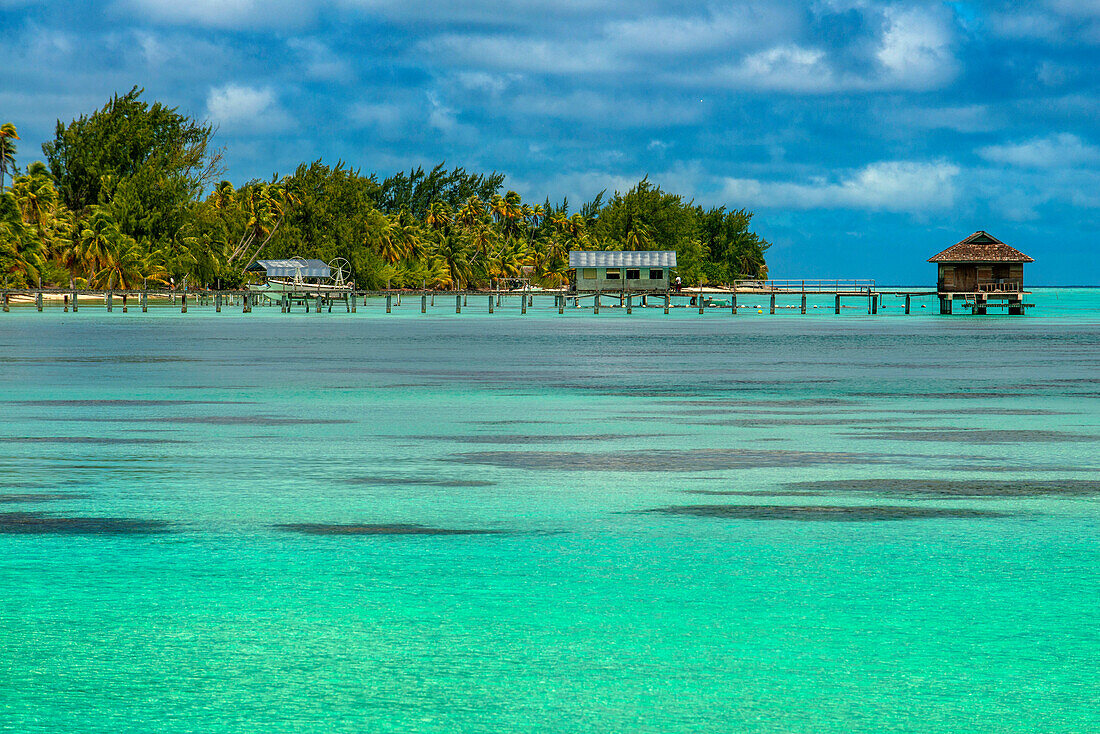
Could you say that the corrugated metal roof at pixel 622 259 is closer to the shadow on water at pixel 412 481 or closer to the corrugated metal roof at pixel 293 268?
the corrugated metal roof at pixel 293 268

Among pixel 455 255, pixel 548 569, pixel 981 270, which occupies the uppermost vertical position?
pixel 455 255

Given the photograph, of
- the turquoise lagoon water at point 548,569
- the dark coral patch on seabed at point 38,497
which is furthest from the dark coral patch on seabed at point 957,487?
the dark coral patch on seabed at point 38,497

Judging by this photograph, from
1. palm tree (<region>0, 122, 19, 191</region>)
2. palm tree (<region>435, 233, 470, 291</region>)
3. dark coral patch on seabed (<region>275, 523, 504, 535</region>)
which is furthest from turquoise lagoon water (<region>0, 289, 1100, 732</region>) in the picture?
palm tree (<region>435, 233, 470, 291</region>)

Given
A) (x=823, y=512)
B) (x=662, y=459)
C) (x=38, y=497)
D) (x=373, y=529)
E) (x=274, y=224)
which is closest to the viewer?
(x=373, y=529)

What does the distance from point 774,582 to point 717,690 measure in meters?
1.93

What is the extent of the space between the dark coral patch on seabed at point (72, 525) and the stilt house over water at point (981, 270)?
8088cm

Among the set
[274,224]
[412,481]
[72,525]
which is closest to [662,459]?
[412,481]

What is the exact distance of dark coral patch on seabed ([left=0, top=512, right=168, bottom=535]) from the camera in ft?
27.1

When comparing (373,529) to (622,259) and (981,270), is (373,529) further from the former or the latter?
(622,259)

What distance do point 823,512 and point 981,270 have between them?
268ft

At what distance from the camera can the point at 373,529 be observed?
8.41 meters

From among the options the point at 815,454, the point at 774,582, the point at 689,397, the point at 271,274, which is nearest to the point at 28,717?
the point at 774,582

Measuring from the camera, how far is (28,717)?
467cm

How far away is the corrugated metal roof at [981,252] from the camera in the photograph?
8550 centimetres
